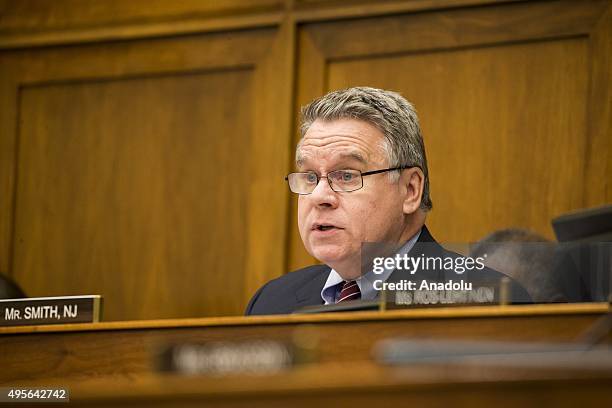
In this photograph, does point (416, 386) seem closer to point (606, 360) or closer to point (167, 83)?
point (606, 360)

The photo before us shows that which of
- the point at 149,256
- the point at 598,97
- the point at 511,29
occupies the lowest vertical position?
the point at 149,256

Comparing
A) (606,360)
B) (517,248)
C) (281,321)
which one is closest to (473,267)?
(517,248)

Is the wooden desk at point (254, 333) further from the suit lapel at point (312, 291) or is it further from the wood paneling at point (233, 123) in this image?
the wood paneling at point (233, 123)

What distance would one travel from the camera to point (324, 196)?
323 centimetres

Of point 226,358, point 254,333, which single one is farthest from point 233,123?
point 226,358

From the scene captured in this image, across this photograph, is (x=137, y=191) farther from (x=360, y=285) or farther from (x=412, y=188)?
(x=360, y=285)

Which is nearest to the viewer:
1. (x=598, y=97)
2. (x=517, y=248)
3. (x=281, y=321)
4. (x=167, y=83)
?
(x=281, y=321)

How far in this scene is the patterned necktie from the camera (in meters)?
3.06

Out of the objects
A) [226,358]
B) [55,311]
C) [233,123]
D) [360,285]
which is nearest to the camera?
[226,358]

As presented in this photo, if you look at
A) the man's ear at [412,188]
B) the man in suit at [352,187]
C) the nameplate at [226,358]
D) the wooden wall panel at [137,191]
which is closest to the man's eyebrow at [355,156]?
the man in suit at [352,187]

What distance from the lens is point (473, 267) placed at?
2.49 m

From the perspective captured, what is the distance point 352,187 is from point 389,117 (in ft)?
0.74

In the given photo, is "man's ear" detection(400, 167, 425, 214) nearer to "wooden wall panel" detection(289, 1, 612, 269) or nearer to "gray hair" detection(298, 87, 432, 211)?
"gray hair" detection(298, 87, 432, 211)

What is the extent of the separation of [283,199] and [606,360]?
3.22 m
